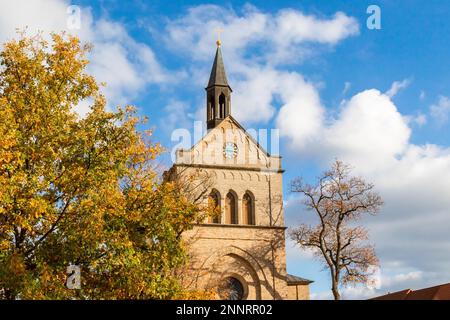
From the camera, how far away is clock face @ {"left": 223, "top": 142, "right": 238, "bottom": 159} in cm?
3953

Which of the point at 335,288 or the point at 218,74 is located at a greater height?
the point at 218,74

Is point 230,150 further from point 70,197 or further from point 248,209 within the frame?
point 70,197

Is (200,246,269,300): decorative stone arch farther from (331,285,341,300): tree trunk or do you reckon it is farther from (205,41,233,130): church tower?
(205,41,233,130): church tower

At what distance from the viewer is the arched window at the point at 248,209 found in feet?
126

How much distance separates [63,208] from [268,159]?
2848 cm

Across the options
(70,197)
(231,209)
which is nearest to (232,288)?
(231,209)

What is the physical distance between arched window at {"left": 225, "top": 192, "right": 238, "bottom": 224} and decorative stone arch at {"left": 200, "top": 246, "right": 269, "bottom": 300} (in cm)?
222

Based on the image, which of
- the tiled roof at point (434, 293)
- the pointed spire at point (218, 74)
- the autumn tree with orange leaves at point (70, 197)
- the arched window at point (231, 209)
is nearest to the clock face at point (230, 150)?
the arched window at point (231, 209)

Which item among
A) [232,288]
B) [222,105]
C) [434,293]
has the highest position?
[222,105]

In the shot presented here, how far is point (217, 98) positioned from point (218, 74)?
2.40 m

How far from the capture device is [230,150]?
131 ft

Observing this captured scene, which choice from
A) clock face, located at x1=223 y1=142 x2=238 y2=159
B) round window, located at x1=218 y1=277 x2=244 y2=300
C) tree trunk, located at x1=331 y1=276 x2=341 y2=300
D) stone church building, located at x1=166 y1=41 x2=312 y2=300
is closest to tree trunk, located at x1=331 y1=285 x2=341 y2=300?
tree trunk, located at x1=331 y1=276 x2=341 y2=300

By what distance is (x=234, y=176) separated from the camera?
38938mm

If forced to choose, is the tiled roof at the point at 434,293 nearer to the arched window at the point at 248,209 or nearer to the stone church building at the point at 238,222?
the stone church building at the point at 238,222
